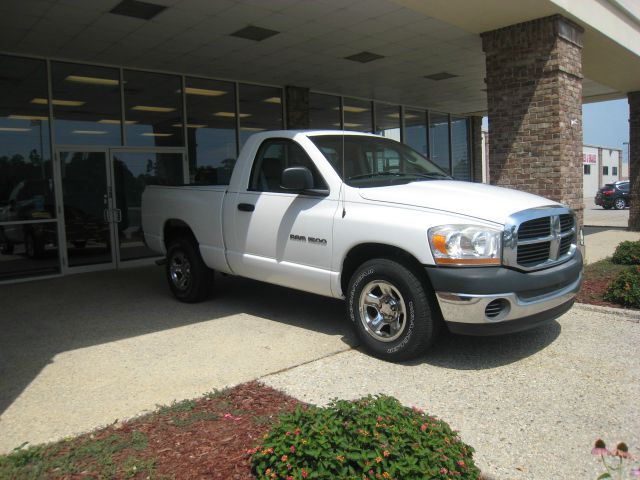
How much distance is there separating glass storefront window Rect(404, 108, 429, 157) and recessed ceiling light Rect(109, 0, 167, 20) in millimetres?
11144

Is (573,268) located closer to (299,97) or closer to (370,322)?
(370,322)

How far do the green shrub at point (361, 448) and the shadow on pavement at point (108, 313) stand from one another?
2491mm

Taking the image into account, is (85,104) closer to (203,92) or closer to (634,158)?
(203,92)

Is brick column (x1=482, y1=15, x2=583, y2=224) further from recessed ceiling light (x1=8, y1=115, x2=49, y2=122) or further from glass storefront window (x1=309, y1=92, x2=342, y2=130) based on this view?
recessed ceiling light (x1=8, y1=115, x2=49, y2=122)

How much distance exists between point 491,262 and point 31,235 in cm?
889

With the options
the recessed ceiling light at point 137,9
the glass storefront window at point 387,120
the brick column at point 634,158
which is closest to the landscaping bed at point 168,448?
the recessed ceiling light at point 137,9

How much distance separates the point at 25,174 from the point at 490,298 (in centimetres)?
901

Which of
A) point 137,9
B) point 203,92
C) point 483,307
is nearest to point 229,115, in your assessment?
point 203,92

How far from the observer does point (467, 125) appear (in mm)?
21203

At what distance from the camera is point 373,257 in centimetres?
505

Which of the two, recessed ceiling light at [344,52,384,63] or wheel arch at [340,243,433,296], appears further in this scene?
recessed ceiling light at [344,52,384,63]

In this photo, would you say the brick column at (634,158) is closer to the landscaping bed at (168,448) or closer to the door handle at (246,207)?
the door handle at (246,207)

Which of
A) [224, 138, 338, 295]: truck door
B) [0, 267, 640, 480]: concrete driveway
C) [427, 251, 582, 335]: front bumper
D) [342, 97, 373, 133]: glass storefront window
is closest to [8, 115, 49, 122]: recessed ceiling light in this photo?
[0, 267, 640, 480]: concrete driveway

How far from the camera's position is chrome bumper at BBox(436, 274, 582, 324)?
14.2 ft
